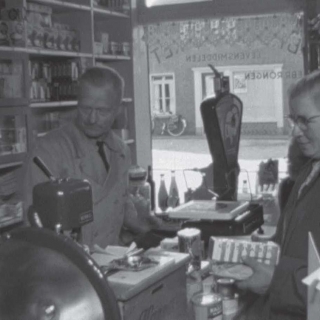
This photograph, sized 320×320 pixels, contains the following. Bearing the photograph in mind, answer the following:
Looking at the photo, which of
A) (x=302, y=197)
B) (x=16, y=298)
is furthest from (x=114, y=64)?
(x=16, y=298)

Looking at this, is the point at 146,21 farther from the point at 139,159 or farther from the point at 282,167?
the point at 282,167

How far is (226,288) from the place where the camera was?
198 cm

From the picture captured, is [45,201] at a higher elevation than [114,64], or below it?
below

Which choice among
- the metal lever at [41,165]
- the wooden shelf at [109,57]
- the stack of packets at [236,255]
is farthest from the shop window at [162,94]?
the metal lever at [41,165]

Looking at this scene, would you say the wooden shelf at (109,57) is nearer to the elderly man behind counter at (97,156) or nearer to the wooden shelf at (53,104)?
the wooden shelf at (53,104)

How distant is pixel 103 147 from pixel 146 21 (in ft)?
8.79

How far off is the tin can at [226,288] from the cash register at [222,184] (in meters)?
0.71

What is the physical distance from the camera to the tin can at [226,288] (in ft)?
6.48

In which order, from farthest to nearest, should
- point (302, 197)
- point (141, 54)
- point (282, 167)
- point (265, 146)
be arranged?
point (141, 54) < point (265, 146) < point (282, 167) < point (302, 197)

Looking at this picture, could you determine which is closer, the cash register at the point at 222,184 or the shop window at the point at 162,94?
the cash register at the point at 222,184

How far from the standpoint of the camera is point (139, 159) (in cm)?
554

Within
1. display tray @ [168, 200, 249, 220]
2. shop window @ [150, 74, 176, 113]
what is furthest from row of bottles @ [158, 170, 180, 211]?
display tray @ [168, 200, 249, 220]

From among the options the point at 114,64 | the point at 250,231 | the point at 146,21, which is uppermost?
the point at 146,21

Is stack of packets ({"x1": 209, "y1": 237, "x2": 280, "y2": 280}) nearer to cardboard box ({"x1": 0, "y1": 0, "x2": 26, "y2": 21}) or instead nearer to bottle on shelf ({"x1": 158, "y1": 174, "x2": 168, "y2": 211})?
bottle on shelf ({"x1": 158, "y1": 174, "x2": 168, "y2": 211})
